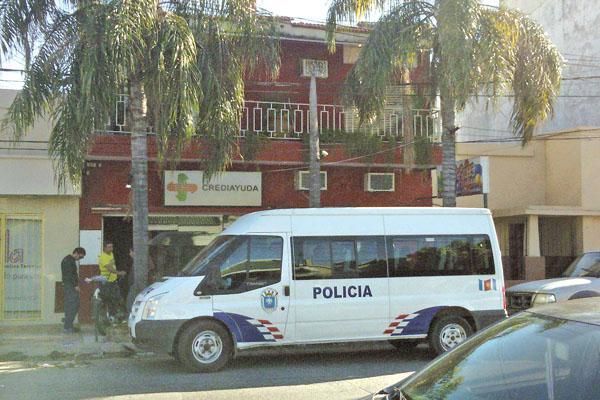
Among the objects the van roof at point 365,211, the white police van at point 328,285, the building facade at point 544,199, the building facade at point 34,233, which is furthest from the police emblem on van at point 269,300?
the building facade at point 544,199

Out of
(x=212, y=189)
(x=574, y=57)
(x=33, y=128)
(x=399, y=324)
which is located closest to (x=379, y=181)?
(x=212, y=189)

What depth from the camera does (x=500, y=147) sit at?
23.2 meters

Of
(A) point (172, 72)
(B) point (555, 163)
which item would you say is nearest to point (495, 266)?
(A) point (172, 72)

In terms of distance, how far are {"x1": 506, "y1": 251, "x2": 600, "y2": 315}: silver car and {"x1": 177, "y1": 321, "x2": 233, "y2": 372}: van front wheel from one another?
215 inches

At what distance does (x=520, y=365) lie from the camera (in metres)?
3.39

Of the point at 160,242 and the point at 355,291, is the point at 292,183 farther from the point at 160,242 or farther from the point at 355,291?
the point at 355,291

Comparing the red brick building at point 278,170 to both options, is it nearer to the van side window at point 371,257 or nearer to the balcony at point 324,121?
the balcony at point 324,121

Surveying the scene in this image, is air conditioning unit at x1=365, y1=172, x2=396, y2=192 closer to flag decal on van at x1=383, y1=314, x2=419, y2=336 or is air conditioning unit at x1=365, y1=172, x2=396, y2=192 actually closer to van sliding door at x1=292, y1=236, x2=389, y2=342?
van sliding door at x1=292, y1=236, x2=389, y2=342

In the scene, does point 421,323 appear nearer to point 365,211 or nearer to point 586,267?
point 365,211

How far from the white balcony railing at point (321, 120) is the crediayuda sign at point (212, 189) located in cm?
138

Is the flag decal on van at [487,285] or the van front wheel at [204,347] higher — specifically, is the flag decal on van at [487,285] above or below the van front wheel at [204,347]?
above

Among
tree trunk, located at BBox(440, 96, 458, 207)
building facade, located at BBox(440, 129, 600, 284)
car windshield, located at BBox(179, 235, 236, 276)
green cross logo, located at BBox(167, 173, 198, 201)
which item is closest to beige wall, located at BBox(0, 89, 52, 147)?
green cross logo, located at BBox(167, 173, 198, 201)

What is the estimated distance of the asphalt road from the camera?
25.5 ft

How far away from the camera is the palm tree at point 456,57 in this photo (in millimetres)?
12734
